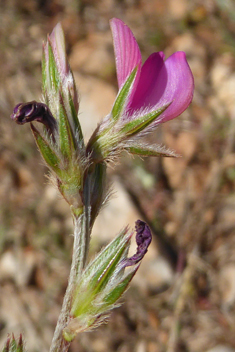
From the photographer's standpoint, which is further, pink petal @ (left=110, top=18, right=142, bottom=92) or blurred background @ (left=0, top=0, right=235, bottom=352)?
blurred background @ (left=0, top=0, right=235, bottom=352)

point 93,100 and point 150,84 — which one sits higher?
point 93,100

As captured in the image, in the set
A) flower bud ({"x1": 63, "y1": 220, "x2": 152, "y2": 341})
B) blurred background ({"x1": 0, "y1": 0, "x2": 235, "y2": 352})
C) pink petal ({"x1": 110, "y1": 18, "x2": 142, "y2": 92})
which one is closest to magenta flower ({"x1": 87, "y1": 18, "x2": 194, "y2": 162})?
pink petal ({"x1": 110, "y1": 18, "x2": 142, "y2": 92})

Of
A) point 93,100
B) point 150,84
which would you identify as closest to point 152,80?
point 150,84

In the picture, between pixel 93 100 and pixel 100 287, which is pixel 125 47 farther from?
pixel 93 100

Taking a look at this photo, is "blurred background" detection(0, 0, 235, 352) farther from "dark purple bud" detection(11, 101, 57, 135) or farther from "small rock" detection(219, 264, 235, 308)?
"dark purple bud" detection(11, 101, 57, 135)

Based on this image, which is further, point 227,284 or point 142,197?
point 142,197

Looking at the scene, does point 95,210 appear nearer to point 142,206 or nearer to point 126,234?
point 126,234

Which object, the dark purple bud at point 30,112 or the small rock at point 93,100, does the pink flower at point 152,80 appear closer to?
the dark purple bud at point 30,112
